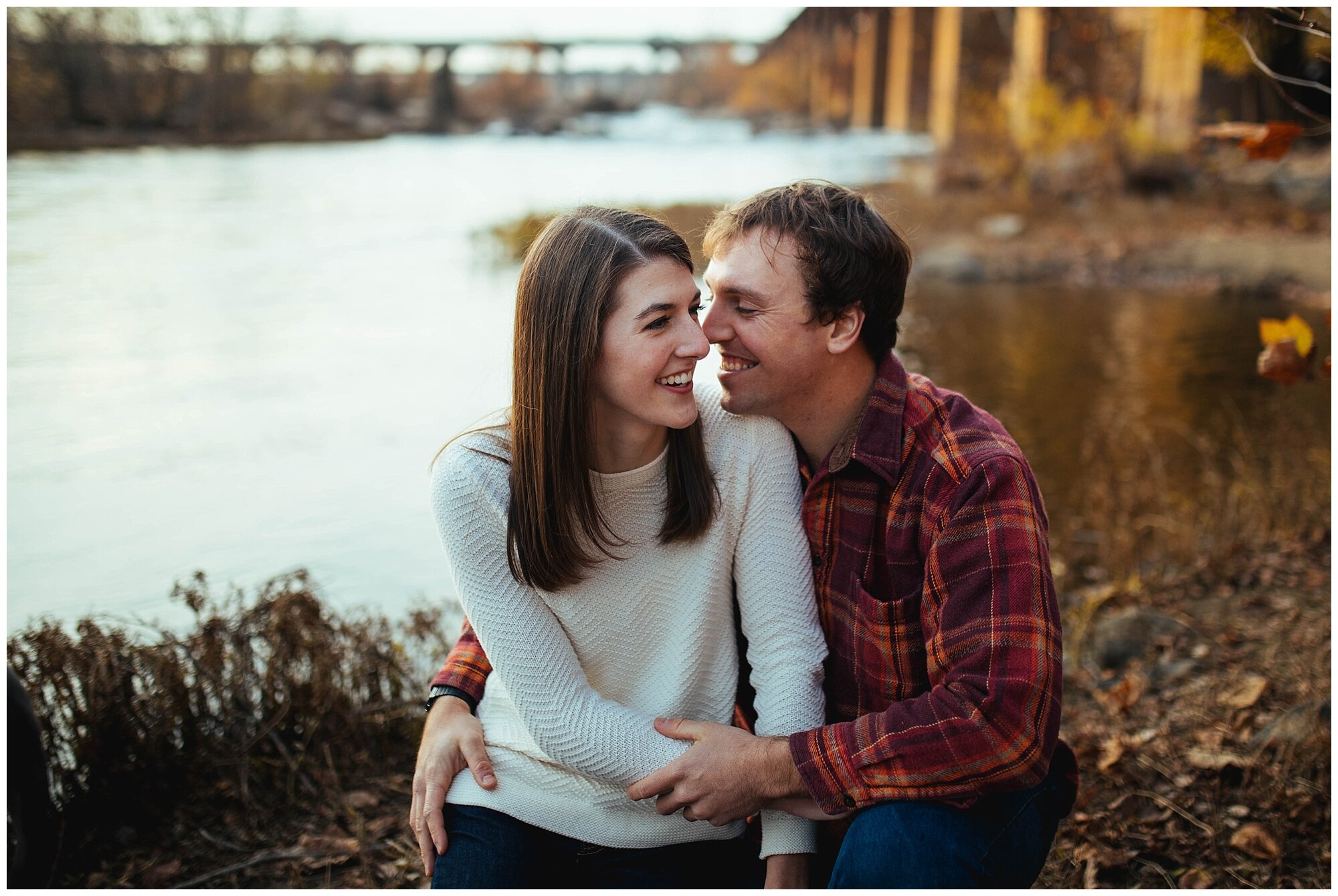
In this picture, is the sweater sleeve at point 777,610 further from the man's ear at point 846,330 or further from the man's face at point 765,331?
the man's ear at point 846,330

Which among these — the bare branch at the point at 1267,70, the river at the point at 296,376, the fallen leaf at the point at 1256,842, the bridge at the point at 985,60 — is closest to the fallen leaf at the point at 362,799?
the river at the point at 296,376

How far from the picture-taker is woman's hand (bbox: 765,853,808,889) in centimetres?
206

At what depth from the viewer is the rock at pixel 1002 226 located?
16.4 metres

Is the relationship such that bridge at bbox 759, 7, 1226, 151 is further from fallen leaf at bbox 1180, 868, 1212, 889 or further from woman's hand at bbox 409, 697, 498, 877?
woman's hand at bbox 409, 697, 498, 877

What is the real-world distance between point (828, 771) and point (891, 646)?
26 centimetres

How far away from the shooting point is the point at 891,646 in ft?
6.81

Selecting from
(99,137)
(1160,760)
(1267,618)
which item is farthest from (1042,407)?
(99,137)

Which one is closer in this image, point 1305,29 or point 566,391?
point 566,391

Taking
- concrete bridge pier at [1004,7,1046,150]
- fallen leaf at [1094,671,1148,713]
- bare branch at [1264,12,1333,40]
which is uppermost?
concrete bridge pier at [1004,7,1046,150]

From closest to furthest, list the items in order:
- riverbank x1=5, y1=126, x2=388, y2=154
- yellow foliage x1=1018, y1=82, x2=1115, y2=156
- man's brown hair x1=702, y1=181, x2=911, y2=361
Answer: man's brown hair x1=702, y1=181, x2=911, y2=361
yellow foliage x1=1018, y1=82, x2=1115, y2=156
riverbank x1=5, y1=126, x2=388, y2=154

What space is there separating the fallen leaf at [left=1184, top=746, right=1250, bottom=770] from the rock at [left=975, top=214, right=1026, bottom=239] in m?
13.9

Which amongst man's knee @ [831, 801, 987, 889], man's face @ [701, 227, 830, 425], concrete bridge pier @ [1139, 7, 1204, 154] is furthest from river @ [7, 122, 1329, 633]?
concrete bridge pier @ [1139, 7, 1204, 154]

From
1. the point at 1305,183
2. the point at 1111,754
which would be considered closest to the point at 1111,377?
the point at 1111,754

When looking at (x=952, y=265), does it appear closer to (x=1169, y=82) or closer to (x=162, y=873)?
(x=1169, y=82)
